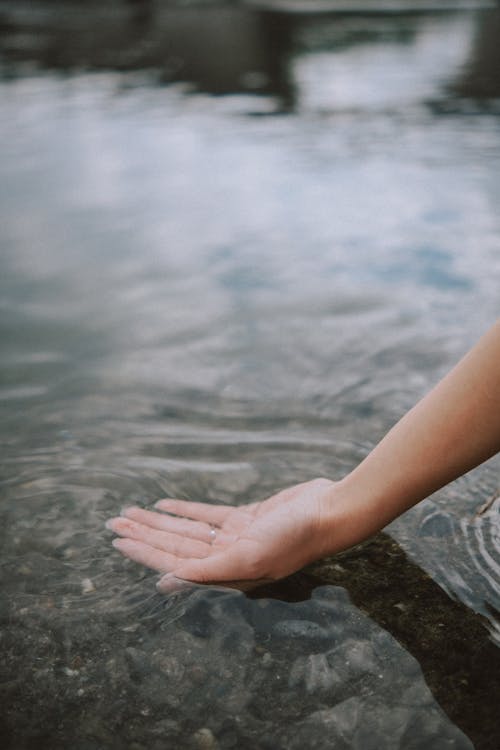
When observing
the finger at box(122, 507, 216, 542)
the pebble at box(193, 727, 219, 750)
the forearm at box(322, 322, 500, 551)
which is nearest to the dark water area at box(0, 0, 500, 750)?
the pebble at box(193, 727, 219, 750)

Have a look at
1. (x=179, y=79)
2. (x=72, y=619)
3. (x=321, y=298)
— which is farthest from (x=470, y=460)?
(x=179, y=79)

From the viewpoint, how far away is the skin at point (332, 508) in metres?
1.52

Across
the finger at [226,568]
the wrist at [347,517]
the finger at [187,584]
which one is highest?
the wrist at [347,517]

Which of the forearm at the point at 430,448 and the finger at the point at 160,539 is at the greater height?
the forearm at the point at 430,448

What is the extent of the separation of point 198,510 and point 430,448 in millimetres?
842

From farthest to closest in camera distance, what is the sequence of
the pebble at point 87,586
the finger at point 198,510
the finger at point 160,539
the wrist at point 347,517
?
the finger at point 198,510 → the finger at point 160,539 → the pebble at point 87,586 → the wrist at point 347,517

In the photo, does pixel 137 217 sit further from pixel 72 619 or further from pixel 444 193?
pixel 72 619

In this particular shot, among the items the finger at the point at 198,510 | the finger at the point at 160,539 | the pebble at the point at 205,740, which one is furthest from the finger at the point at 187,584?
the pebble at the point at 205,740

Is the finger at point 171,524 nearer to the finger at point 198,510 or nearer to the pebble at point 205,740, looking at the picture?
the finger at point 198,510

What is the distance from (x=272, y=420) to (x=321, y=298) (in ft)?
3.78

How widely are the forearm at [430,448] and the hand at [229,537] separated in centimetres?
8

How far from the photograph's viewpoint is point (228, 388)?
2.85m

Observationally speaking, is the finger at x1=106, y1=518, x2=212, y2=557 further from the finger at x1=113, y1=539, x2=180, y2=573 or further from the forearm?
the forearm

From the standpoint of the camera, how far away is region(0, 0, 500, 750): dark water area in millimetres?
1530
